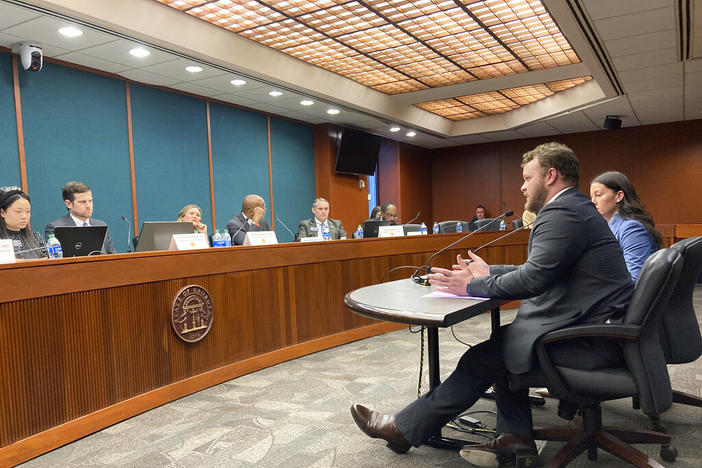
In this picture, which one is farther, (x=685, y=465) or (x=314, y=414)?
(x=314, y=414)

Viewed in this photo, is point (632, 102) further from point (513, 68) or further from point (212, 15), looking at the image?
point (212, 15)

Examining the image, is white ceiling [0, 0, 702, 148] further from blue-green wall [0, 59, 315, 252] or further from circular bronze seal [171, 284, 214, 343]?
circular bronze seal [171, 284, 214, 343]

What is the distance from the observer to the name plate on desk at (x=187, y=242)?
3.29m

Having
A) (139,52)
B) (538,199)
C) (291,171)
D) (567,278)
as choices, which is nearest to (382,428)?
(567,278)

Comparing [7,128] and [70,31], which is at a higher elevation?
[70,31]

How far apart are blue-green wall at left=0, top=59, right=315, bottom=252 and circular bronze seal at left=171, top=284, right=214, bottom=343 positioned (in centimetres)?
262

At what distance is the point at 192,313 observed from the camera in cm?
313

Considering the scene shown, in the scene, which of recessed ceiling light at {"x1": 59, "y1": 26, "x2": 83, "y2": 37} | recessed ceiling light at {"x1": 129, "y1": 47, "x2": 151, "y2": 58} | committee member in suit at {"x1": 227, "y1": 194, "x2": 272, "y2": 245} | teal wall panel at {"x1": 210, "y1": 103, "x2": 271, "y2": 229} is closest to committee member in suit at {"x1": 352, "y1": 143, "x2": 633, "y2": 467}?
committee member in suit at {"x1": 227, "y1": 194, "x2": 272, "y2": 245}

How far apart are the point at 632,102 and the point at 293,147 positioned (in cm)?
508

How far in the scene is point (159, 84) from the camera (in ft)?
19.1

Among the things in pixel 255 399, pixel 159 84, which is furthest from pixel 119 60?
pixel 255 399

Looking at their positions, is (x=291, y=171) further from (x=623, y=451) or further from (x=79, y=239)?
(x=623, y=451)

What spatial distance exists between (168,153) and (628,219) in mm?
5014

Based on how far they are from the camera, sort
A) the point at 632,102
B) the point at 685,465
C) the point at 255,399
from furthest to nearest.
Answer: the point at 632,102, the point at 255,399, the point at 685,465
